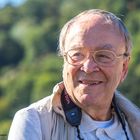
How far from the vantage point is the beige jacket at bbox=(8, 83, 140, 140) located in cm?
355

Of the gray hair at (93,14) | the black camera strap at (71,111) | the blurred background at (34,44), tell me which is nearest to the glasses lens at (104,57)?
the gray hair at (93,14)

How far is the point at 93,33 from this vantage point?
368 centimetres

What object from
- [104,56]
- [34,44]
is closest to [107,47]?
[104,56]

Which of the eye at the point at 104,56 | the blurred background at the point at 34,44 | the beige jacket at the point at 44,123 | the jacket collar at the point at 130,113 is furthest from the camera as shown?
the blurred background at the point at 34,44

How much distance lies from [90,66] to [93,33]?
17 cm

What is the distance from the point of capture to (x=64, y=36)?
375 cm

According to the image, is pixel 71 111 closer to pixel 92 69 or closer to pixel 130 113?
pixel 92 69

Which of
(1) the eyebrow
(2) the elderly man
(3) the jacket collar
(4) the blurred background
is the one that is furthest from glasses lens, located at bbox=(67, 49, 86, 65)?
(4) the blurred background

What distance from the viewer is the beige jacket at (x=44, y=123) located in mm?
3553

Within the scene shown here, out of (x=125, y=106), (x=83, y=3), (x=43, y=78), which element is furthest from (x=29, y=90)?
(x=125, y=106)

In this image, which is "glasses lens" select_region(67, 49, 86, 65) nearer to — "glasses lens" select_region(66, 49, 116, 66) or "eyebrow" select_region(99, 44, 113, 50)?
"glasses lens" select_region(66, 49, 116, 66)

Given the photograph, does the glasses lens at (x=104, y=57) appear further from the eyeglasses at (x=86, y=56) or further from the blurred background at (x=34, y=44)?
the blurred background at (x=34, y=44)

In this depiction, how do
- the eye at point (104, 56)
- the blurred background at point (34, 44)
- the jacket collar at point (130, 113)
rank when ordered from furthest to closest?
1. the blurred background at point (34, 44)
2. the jacket collar at point (130, 113)
3. the eye at point (104, 56)

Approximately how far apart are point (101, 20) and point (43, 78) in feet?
175
